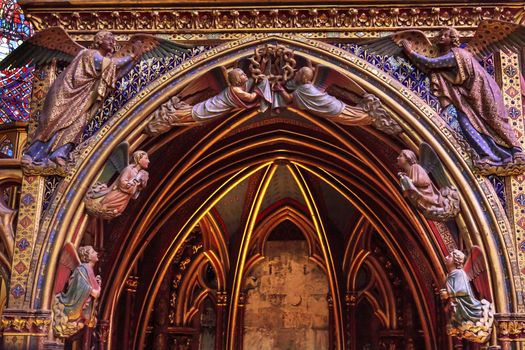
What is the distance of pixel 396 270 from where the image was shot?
18203 mm

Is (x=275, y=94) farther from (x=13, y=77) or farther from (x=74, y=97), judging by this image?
(x=13, y=77)

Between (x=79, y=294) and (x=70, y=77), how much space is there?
279 centimetres

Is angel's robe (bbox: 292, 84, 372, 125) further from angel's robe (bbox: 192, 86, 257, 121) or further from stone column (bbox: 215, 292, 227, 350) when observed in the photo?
stone column (bbox: 215, 292, 227, 350)

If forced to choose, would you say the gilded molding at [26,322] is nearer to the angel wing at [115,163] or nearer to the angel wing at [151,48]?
the angel wing at [115,163]

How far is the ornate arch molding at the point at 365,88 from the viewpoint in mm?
11250

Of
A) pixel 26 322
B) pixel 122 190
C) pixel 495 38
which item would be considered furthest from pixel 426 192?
pixel 26 322

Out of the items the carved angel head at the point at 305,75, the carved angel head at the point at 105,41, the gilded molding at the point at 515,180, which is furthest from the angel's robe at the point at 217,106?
the gilded molding at the point at 515,180

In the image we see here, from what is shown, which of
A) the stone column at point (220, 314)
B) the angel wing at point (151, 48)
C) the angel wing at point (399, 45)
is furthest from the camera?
the stone column at point (220, 314)

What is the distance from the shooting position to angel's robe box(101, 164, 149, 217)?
1152 centimetres

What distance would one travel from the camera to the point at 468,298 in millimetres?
10844

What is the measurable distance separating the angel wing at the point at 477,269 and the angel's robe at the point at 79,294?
4.52 metres

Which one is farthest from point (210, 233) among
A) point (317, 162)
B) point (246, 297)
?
point (317, 162)

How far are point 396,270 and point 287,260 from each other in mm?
2383

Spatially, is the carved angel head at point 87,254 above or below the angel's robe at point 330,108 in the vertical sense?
below
